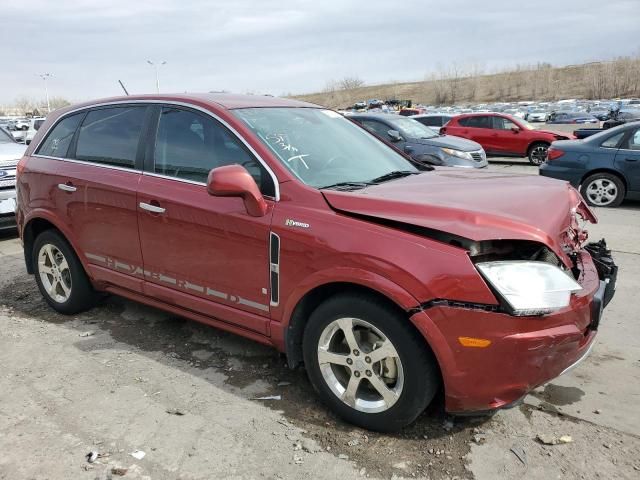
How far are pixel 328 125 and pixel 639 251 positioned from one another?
14.7 feet

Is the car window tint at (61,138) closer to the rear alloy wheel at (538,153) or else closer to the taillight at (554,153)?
the taillight at (554,153)

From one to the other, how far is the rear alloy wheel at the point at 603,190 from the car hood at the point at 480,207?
660 centimetres

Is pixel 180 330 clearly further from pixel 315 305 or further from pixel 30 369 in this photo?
pixel 315 305

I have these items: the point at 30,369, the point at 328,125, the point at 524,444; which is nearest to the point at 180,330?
the point at 30,369

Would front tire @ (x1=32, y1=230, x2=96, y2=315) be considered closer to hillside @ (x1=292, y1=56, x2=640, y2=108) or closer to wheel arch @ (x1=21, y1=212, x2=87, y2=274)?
wheel arch @ (x1=21, y1=212, x2=87, y2=274)

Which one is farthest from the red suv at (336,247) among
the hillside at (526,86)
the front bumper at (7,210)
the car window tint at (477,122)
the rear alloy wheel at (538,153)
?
the hillside at (526,86)

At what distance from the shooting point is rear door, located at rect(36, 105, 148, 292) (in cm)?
387

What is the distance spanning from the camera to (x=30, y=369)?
3.73m

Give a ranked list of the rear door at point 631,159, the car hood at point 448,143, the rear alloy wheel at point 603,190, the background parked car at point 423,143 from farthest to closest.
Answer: the car hood at point 448,143 → the background parked car at point 423,143 → the rear alloy wheel at point 603,190 → the rear door at point 631,159

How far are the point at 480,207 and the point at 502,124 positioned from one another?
15.3m

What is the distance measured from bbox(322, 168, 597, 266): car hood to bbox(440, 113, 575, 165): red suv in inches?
543

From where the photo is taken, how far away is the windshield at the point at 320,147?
10.7 ft

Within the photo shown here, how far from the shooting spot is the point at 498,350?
246 centimetres

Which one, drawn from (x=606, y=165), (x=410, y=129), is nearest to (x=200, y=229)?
(x=606, y=165)
